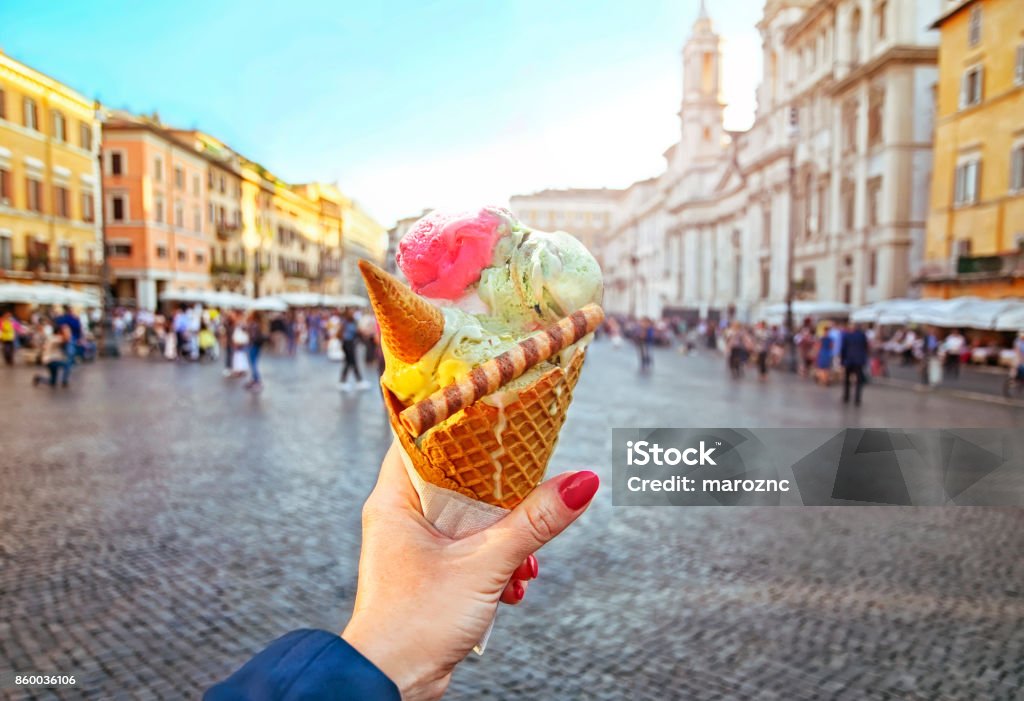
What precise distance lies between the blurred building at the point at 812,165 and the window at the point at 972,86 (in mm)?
4051

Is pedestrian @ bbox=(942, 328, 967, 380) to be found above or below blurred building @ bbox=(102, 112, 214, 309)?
below

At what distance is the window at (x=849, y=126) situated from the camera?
100ft

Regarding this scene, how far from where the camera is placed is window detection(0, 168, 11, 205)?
591cm

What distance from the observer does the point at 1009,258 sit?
15492 millimetres

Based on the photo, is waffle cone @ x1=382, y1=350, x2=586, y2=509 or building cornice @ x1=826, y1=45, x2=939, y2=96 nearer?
waffle cone @ x1=382, y1=350, x2=586, y2=509

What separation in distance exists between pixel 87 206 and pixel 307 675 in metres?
11.2

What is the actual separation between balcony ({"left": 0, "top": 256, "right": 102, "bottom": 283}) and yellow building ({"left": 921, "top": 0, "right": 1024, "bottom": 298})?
11.0 meters

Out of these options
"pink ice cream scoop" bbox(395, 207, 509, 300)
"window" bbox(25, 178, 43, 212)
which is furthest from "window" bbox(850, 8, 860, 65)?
"pink ice cream scoop" bbox(395, 207, 509, 300)

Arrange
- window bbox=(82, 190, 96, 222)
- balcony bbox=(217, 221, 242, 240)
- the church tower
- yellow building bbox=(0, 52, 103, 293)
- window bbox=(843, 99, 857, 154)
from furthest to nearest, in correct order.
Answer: the church tower
window bbox=(843, 99, 857, 154)
balcony bbox=(217, 221, 242, 240)
window bbox=(82, 190, 96, 222)
yellow building bbox=(0, 52, 103, 293)

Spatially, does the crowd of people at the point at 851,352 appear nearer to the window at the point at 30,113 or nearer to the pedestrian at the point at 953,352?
the pedestrian at the point at 953,352

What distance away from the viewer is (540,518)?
120 cm

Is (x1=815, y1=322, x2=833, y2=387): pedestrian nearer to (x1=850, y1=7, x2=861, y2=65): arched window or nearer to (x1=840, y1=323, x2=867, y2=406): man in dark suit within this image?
(x1=840, y1=323, x2=867, y2=406): man in dark suit

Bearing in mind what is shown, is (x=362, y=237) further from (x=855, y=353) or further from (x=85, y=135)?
(x=855, y=353)

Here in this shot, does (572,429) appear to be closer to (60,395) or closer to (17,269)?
(17,269)
